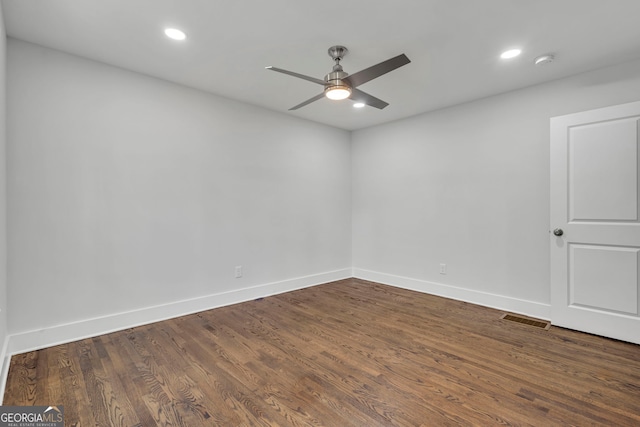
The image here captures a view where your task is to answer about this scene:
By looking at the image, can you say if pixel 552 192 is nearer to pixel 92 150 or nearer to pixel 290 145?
pixel 290 145

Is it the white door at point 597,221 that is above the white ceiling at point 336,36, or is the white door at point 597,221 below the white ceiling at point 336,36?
below

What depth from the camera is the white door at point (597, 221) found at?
9.01 ft

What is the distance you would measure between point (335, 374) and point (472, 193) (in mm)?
2885

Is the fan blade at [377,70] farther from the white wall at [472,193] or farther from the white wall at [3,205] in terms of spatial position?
the white wall at [3,205]

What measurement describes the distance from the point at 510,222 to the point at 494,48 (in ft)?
6.40

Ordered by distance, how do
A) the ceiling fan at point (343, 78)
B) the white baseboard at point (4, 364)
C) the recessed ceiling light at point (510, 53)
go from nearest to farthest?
the white baseboard at point (4, 364)
the ceiling fan at point (343, 78)
the recessed ceiling light at point (510, 53)

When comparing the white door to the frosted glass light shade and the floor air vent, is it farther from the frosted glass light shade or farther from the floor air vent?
the frosted glass light shade

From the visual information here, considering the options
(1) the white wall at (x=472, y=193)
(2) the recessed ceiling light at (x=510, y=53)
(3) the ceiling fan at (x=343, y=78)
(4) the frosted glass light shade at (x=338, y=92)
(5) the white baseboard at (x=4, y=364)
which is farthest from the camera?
(1) the white wall at (x=472, y=193)

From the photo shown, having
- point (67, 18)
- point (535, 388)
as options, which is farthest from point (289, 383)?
point (67, 18)

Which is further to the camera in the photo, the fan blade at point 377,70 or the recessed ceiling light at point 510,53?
the recessed ceiling light at point 510,53

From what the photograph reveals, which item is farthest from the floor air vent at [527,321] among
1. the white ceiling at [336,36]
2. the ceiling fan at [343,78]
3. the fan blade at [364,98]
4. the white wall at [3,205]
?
the white wall at [3,205]

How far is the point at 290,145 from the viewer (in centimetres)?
449

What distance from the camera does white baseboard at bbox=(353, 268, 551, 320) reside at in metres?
3.37

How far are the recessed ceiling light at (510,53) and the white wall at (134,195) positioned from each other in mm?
2713
